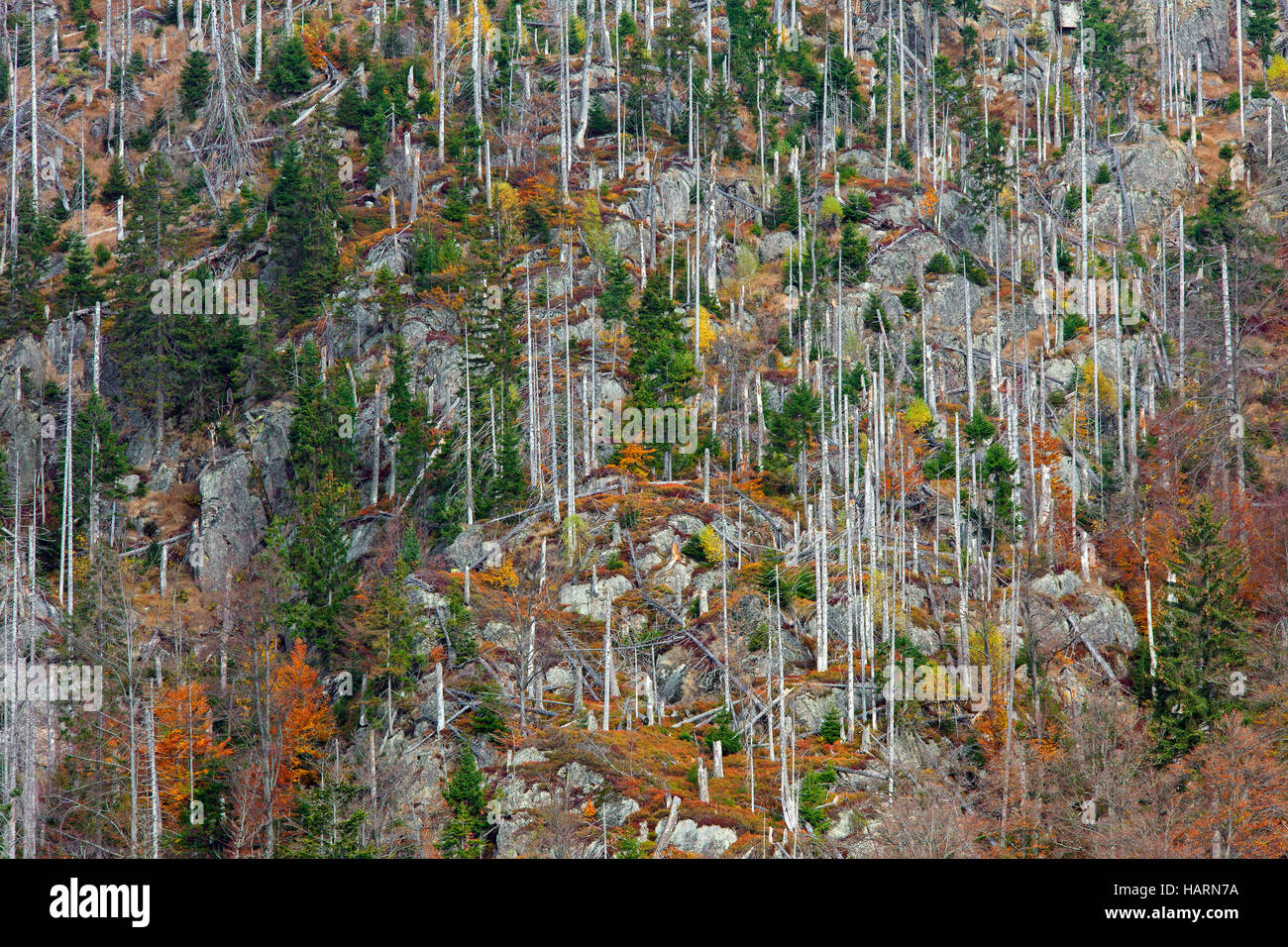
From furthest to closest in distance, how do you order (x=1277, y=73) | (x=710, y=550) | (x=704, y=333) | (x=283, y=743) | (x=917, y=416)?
1. (x=1277, y=73)
2. (x=704, y=333)
3. (x=917, y=416)
4. (x=710, y=550)
5. (x=283, y=743)

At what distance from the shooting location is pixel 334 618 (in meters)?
55.5

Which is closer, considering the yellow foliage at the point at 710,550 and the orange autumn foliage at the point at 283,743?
the orange autumn foliage at the point at 283,743

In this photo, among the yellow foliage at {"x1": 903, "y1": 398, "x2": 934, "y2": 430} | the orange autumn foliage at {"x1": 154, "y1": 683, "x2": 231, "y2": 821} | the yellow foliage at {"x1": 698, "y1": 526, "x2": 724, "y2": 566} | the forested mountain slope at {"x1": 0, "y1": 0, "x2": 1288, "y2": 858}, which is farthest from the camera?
the yellow foliage at {"x1": 903, "y1": 398, "x2": 934, "y2": 430}

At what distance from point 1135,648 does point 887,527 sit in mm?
11756

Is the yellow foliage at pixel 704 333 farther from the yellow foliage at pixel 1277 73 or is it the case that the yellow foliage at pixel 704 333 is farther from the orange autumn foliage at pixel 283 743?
the yellow foliage at pixel 1277 73

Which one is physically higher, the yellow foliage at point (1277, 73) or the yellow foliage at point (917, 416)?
the yellow foliage at point (1277, 73)

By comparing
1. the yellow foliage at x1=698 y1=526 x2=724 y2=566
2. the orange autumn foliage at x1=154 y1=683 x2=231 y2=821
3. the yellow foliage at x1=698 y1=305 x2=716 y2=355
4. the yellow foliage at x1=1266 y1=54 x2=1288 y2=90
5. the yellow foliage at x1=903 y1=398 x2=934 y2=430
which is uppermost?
the yellow foliage at x1=1266 y1=54 x2=1288 y2=90

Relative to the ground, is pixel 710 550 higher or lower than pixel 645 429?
lower

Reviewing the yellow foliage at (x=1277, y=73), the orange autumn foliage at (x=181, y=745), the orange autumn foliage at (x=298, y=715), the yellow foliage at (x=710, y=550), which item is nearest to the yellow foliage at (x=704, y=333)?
the yellow foliage at (x=710, y=550)

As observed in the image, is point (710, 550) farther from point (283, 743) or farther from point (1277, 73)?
point (1277, 73)

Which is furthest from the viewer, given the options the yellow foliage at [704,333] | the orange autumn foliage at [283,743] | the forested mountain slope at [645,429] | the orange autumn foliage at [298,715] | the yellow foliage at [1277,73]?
the yellow foliage at [1277,73]

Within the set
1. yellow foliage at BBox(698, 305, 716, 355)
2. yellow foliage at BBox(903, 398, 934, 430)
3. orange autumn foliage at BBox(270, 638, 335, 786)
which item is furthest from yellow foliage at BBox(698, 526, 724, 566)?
yellow foliage at BBox(698, 305, 716, 355)

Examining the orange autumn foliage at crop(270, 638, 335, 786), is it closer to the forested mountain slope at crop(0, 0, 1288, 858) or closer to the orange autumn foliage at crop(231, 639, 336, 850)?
the orange autumn foliage at crop(231, 639, 336, 850)

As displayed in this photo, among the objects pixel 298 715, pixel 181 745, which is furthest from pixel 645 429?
pixel 181 745
